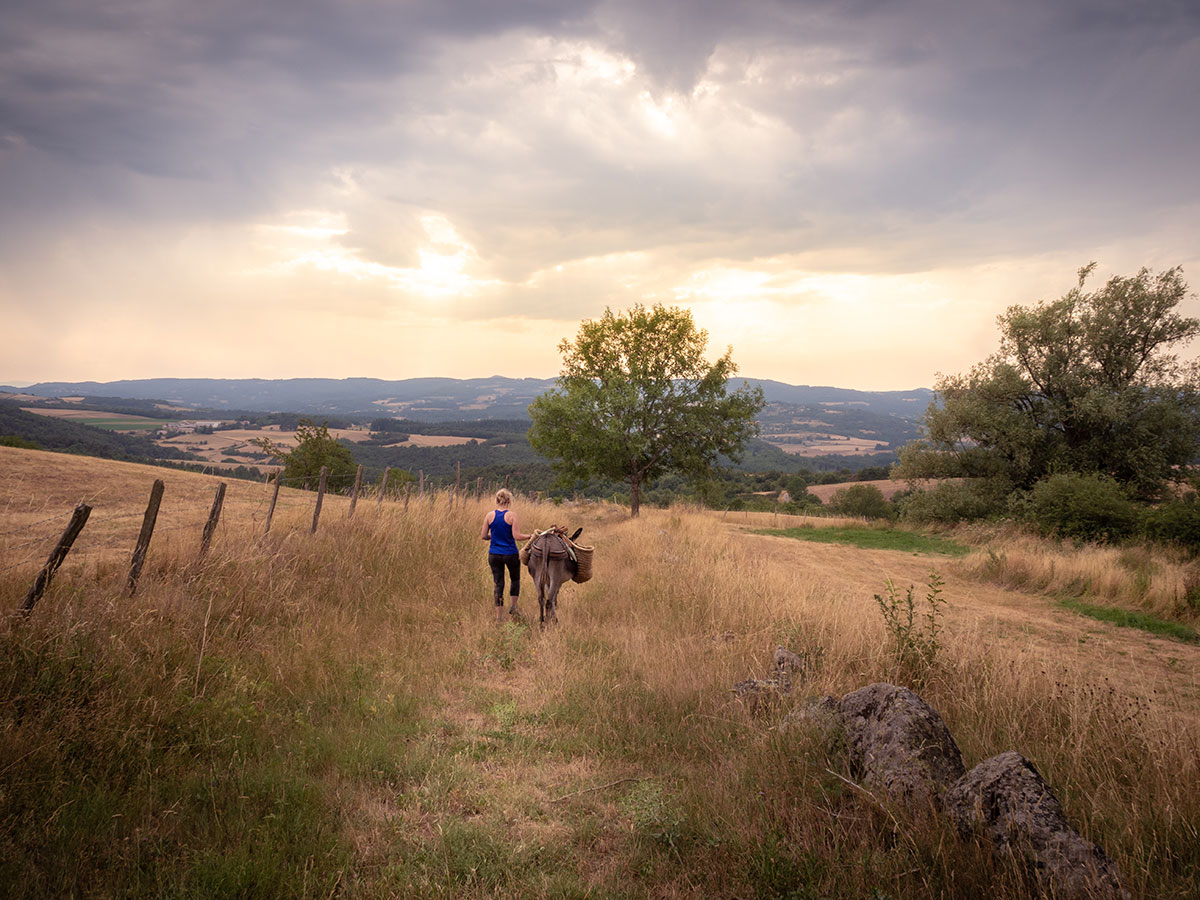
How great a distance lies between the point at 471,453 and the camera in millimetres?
102000

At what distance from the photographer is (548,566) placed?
29.4 ft

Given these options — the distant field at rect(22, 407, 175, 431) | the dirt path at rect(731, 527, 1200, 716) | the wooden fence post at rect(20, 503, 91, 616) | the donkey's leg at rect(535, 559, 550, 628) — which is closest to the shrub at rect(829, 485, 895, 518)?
the dirt path at rect(731, 527, 1200, 716)

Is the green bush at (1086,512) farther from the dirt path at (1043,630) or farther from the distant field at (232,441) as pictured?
the distant field at (232,441)

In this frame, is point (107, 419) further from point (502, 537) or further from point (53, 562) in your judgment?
point (53, 562)

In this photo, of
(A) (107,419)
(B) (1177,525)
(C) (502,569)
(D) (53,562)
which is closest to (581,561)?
(C) (502,569)

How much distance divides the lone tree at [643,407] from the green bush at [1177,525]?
1485 cm

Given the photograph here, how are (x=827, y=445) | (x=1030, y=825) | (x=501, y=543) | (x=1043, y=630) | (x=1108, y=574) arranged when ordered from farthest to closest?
(x=827, y=445), (x=1108, y=574), (x=1043, y=630), (x=501, y=543), (x=1030, y=825)

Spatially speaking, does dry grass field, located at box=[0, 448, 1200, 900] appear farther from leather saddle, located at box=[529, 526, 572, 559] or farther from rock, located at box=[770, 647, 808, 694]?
leather saddle, located at box=[529, 526, 572, 559]

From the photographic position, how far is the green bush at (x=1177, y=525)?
14582 mm

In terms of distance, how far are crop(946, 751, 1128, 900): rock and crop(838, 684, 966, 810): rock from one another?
182 millimetres

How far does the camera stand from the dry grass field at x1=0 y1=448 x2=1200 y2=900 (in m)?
Answer: 3.27

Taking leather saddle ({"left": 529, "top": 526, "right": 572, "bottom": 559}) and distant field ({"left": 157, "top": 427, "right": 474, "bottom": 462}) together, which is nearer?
leather saddle ({"left": 529, "top": 526, "right": 572, "bottom": 559})

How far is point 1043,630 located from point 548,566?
8.64 meters

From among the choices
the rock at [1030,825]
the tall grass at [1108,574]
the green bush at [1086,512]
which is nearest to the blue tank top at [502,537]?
the rock at [1030,825]
